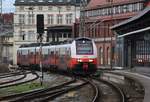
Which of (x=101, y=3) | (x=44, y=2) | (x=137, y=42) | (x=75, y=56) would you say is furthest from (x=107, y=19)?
(x=75, y=56)

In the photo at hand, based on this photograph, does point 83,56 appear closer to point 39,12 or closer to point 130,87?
point 130,87

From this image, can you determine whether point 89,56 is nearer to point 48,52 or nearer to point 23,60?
point 48,52

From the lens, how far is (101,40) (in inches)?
4331

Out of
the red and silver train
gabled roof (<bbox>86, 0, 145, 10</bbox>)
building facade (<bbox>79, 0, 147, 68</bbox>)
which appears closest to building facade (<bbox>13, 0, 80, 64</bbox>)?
gabled roof (<bbox>86, 0, 145, 10</bbox>)

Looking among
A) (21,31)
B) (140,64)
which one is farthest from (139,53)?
(21,31)

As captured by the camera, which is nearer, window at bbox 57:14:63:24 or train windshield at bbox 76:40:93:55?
train windshield at bbox 76:40:93:55

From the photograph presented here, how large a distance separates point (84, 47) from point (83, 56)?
30.2 inches

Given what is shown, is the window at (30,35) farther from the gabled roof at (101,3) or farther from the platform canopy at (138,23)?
the platform canopy at (138,23)

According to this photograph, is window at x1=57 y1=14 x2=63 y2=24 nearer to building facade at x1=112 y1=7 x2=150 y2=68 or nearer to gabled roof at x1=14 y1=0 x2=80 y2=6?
gabled roof at x1=14 y1=0 x2=80 y2=6

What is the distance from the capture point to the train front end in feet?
144

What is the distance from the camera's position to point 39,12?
151125mm

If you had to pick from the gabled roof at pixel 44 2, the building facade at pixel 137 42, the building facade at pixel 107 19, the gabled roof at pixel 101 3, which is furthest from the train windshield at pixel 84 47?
the gabled roof at pixel 44 2

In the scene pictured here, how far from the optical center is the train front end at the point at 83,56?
44.0m

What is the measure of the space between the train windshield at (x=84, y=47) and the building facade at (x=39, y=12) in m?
102
